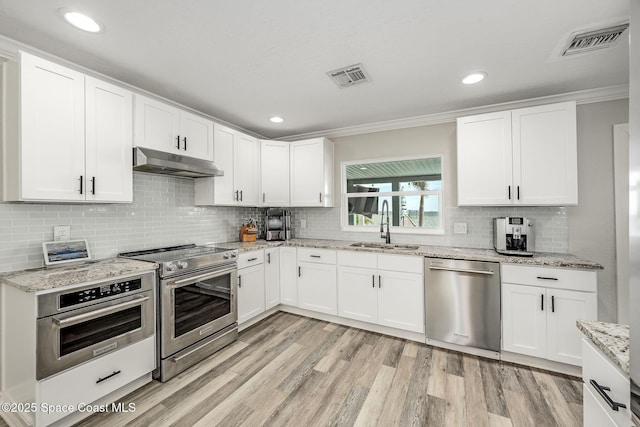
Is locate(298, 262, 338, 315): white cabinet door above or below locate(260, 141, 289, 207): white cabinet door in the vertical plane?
below

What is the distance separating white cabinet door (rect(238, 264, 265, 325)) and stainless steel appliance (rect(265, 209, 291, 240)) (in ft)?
2.20

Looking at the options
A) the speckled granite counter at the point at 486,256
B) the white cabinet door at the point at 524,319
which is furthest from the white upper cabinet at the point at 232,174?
the white cabinet door at the point at 524,319

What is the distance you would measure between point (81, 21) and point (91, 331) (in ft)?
6.58

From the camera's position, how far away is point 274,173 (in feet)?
12.7

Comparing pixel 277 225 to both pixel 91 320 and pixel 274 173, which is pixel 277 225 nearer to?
pixel 274 173

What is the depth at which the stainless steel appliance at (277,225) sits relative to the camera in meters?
3.96

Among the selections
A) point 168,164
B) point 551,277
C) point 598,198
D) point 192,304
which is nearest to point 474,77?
point 598,198

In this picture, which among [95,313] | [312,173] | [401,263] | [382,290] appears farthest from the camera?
[312,173]

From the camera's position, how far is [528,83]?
8.34ft

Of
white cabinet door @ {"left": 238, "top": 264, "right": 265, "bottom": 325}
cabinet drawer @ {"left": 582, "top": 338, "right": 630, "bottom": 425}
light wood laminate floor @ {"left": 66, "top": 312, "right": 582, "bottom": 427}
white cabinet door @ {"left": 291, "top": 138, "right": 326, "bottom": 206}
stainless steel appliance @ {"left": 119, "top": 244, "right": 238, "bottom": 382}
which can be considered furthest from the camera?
white cabinet door @ {"left": 291, "top": 138, "right": 326, "bottom": 206}

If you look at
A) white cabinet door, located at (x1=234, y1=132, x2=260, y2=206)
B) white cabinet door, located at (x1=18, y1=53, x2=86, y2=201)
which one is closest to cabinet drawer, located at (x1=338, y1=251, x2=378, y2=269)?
white cabinet door, located at (x1=234, y1=132, x2=260, y2=206)

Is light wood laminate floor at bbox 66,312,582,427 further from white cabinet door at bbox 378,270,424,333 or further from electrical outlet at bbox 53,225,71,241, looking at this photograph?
electrical outlet at bbox 53,225,71,241

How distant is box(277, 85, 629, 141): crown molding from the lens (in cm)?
265

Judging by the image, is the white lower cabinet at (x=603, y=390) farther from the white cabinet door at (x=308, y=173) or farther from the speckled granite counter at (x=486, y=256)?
the white cabinet door at (x=308, y=173)
